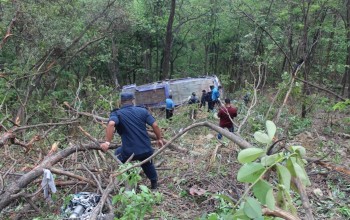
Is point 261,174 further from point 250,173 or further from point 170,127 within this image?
point 170,127

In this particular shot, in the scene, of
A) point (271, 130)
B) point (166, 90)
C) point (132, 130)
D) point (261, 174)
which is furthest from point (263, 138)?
point (166, 90)

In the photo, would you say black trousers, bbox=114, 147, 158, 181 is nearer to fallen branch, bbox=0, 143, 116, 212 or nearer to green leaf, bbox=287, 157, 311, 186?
fallen branch, bbox=0, 143, 116, 212

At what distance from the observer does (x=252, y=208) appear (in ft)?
3.26

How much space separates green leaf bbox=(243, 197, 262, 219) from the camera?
38.8 inches

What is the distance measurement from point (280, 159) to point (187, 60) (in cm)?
3167

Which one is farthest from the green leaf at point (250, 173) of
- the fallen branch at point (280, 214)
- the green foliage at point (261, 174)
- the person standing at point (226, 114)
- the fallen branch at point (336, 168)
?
the person standing at point (226, 114)

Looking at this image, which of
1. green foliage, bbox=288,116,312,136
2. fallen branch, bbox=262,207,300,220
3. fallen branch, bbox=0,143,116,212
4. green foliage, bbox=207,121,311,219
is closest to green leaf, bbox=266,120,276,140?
green foliage, bbox=207,121,311,219

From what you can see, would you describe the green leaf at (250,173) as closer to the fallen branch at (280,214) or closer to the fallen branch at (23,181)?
the fallen branch at (280,214)

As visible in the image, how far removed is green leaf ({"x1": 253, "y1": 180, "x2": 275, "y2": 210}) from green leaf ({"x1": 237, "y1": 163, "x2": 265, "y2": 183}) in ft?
0.06

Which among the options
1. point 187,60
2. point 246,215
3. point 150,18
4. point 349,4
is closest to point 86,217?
point 246,215

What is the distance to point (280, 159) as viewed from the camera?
1.04m

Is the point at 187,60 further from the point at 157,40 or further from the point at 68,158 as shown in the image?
the point at 68,158

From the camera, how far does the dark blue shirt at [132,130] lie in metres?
5.17

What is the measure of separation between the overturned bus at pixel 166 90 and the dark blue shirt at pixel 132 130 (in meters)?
13.2
